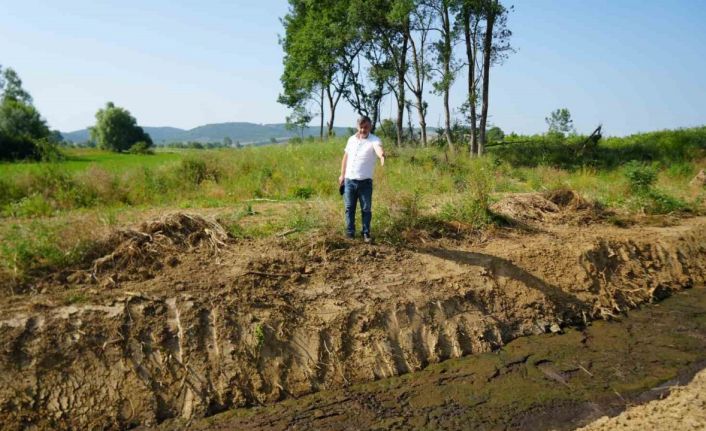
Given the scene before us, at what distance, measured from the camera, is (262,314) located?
535 centimetres

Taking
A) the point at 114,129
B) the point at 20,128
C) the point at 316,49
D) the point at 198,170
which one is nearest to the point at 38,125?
the point at 20,128

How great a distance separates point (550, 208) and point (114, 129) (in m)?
56.5

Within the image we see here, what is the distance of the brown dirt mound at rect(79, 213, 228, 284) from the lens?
5.69m

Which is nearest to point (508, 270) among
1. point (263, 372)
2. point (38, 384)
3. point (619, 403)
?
point (619, 403)

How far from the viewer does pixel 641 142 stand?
2002 cm

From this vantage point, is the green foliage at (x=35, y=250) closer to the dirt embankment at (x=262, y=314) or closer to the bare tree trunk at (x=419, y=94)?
the dirt embankment at (x=262, y=314)

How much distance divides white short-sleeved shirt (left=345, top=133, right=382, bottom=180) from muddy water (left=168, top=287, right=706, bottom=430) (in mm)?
2645

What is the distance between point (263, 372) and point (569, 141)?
63.6 feet

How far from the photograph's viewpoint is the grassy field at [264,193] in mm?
6180

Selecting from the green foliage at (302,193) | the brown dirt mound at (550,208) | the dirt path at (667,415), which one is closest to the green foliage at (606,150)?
the brown dirt mound at (550,208)

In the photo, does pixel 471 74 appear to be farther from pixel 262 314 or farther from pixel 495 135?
pixel 262 314

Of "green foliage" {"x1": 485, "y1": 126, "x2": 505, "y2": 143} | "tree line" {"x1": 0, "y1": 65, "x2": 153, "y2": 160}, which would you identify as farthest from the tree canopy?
"green foliage" {"x1": 485, "y1": 126, "x2": 505, "y2": 143}

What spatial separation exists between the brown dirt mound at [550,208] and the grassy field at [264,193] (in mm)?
457

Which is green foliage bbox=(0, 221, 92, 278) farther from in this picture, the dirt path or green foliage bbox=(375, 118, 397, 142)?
green foliage bbox=(375, 118, 397, 142)
